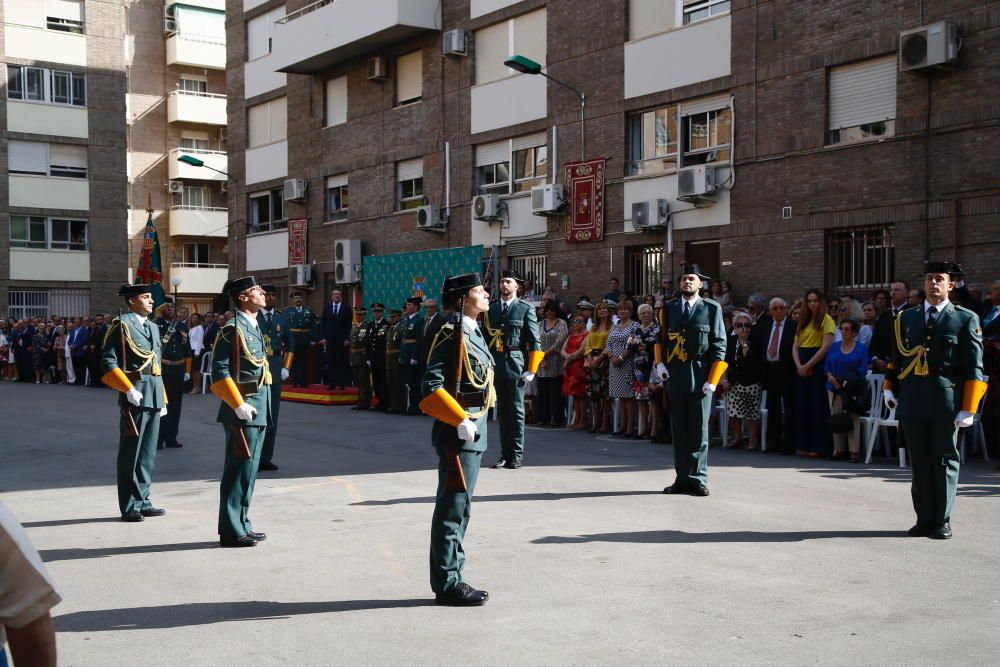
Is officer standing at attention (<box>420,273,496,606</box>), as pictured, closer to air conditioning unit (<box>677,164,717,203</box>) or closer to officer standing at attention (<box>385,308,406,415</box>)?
officer standing at attention (<box>385,308,406,415</box>)

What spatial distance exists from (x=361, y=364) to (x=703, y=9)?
365 inches

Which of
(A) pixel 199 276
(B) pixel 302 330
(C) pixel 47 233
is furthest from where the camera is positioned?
(A) pixel 199 276

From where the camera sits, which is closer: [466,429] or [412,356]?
[466,429]

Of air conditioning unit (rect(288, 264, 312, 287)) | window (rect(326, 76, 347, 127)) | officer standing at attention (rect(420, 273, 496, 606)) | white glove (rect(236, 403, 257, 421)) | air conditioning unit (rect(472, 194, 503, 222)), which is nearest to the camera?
officer standing at attention (rect(420, 273, 496, 606))

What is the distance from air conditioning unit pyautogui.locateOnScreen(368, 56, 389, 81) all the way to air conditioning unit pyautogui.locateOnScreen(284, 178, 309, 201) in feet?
14.3

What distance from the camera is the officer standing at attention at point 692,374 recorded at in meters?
9.91

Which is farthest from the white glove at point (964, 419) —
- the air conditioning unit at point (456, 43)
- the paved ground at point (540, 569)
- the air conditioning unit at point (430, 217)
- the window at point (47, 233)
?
the window at point (47, 233)

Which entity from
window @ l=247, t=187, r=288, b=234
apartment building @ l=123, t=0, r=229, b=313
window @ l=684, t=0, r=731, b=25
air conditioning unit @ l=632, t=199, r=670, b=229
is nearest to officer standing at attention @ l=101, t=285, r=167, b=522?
air conditioning unit @ l=632, t=199, r=670, b=229

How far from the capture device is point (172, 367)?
1360cm

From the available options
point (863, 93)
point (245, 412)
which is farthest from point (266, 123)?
point (245, 412)

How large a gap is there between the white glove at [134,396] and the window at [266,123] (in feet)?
76.8

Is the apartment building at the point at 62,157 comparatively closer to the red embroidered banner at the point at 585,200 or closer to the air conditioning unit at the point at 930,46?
the red embroidered banner at the point at 585,200

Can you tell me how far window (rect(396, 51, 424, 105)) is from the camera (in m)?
26.1

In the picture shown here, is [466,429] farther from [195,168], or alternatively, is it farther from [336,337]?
[195,168]
